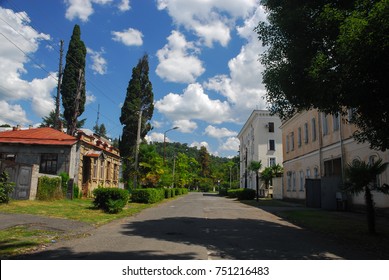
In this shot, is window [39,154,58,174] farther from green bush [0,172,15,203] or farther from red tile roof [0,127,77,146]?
green bush [0,172,15,203]

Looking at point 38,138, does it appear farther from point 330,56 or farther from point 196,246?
point 330,56

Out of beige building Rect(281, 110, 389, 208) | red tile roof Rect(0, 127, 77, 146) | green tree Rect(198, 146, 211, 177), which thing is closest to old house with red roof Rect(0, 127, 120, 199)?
red tile roof Rect(0, 127, 77, 146)

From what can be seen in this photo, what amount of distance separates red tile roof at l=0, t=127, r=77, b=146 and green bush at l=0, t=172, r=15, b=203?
337 inches

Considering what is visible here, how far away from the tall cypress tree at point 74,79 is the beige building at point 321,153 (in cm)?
2182

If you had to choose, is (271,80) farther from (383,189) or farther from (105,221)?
(105,221)

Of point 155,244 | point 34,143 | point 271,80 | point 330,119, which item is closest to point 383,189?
point 271,80

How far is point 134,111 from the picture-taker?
146 ft

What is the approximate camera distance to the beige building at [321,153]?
2052cm

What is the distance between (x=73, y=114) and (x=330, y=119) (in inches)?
961

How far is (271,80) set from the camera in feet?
41.5

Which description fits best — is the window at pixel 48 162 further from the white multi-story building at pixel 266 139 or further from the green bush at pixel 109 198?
the white multi-story building at pixel 266 139

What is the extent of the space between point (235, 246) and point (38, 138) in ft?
78.9

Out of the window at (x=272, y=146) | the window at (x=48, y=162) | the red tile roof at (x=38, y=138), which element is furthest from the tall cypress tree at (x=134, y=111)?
the window at (x=272, y=146)

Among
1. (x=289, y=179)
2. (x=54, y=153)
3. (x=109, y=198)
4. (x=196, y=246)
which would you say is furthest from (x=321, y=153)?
(x=54, y=153)
